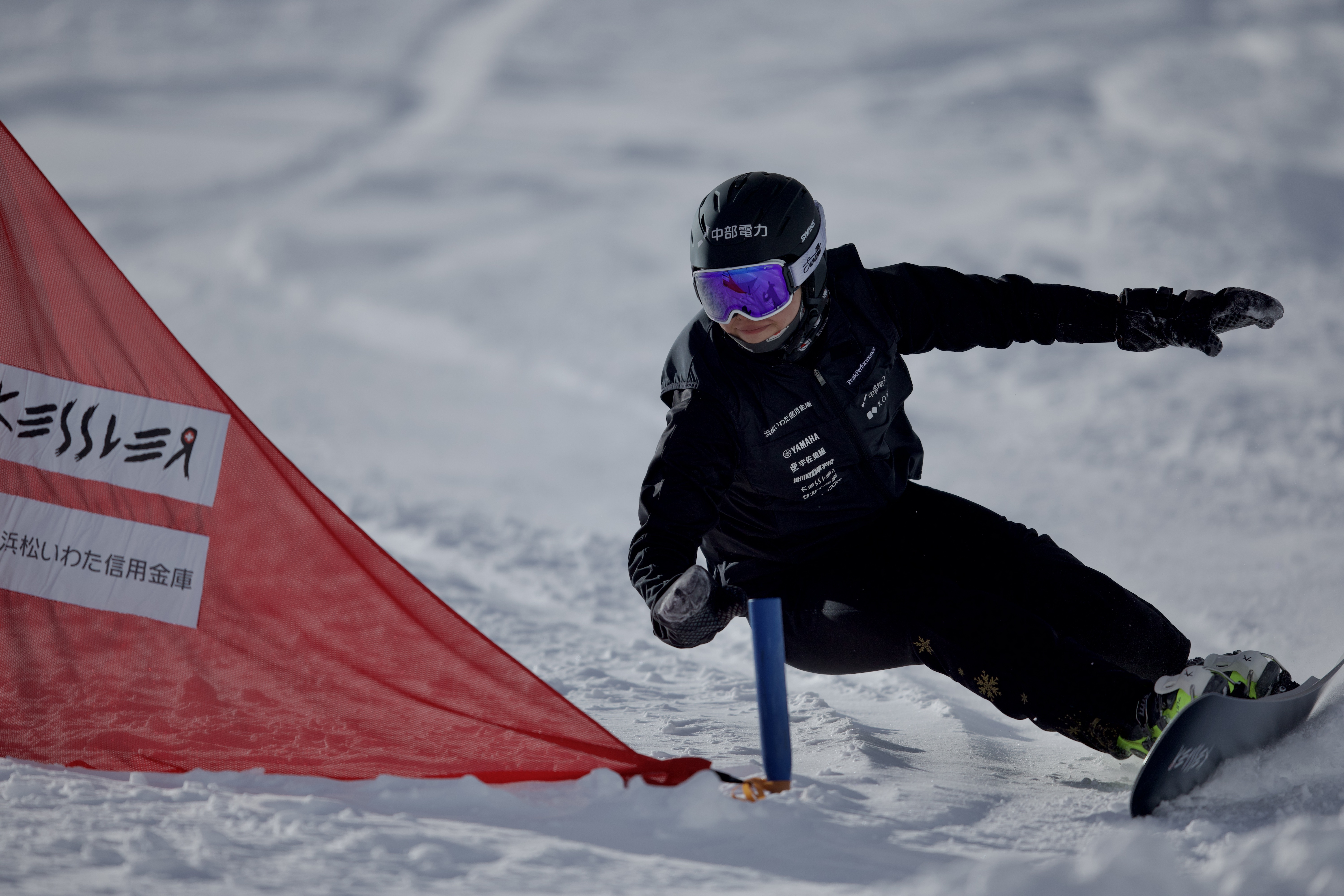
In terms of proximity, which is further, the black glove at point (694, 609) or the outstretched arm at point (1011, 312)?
the outstretched arm at point (1011, 312)

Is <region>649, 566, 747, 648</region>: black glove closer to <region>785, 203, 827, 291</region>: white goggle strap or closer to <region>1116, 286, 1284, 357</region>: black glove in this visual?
<region>785, 203, 827, 291</region>: white goggle strap

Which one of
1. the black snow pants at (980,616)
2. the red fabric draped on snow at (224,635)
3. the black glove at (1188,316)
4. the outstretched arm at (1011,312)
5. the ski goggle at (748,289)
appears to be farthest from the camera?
the outstretched arm at (1011,312)

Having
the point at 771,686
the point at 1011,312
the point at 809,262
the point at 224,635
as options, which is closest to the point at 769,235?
the point at 809,262

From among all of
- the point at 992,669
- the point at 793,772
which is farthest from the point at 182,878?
the point at 992,669

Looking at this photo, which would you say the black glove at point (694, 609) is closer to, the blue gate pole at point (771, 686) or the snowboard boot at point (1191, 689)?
the blue gate pole at point (771, 686)

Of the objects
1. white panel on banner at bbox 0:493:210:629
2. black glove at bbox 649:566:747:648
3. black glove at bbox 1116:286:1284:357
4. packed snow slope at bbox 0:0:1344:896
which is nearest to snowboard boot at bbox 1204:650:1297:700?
packed snow slope at bbox 0:0:1344:896

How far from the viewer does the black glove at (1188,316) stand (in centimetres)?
282

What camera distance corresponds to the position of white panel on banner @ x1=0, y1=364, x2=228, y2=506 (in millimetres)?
2539

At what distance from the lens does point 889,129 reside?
544 inches

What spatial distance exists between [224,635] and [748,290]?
58.7 inches

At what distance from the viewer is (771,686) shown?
7.37 feet

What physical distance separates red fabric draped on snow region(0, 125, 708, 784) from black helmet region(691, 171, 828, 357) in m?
1.06

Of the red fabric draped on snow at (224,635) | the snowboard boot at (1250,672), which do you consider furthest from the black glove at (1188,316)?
the red fabric draped on snow at (224,635)

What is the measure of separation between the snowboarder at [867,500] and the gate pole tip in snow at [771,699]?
12cm
